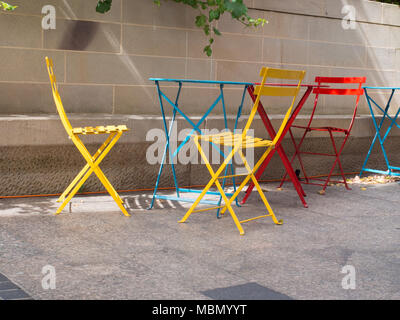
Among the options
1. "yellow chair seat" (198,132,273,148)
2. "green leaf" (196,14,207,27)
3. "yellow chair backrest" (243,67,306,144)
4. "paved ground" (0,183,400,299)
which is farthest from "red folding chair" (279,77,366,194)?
"yellow chair seat" (198,132,273,148)

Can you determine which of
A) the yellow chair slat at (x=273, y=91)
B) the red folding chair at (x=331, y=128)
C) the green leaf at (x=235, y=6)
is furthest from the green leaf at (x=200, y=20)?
the yellow chair slat at (x=273, y=91)

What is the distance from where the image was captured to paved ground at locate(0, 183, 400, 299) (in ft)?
9.52

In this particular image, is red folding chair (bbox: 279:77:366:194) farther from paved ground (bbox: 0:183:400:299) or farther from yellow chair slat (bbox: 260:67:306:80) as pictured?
yellow chair slat (bbox: 260:67:306:80)

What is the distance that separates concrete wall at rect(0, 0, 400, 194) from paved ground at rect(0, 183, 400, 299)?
0.65m

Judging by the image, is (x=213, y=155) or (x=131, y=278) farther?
(x=213, y=155)

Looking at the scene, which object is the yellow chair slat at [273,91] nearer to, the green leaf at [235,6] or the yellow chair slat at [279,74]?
the yellow chair slat at [279,74]

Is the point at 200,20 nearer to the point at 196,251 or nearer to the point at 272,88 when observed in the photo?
the point at 272,88

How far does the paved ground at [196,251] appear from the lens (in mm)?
2902

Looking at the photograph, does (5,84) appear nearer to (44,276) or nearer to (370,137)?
(44,276)

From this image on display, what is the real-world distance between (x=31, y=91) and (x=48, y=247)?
2118mm

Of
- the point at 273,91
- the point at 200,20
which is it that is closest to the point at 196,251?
the point at 273,91

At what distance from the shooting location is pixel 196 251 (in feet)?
11.7

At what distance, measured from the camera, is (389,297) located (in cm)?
284
